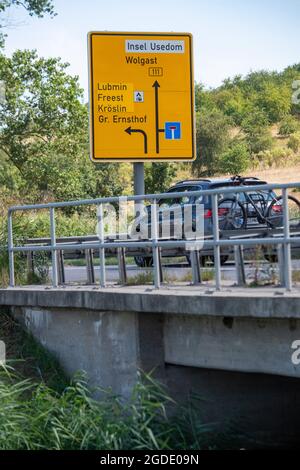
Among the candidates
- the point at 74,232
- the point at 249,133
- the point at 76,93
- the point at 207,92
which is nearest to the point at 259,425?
the point at 74,232

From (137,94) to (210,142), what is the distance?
40.1 m

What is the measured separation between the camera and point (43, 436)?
444 inches

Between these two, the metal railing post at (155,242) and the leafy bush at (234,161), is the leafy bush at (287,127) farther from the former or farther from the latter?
the metal railing post at (155,242)

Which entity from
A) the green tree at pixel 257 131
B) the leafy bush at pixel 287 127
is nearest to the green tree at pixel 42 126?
the green tree at pixel 257 131

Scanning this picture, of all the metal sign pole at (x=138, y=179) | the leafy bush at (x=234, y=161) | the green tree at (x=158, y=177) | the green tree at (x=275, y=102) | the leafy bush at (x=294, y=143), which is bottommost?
the metal sign pole at (x=138, y=179)

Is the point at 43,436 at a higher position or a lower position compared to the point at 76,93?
lower

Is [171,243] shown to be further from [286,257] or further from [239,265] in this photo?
[286,257]

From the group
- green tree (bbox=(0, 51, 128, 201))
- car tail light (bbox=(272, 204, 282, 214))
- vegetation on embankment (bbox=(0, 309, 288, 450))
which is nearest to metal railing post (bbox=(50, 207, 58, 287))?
vegetation on embankment (bbox=(0, 309, 288, 450))

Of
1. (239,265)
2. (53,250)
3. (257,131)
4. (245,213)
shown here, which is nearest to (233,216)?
(245,213)

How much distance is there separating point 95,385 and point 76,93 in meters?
22.2

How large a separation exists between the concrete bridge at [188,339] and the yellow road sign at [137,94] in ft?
9.48

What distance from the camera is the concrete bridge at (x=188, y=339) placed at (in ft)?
34.4

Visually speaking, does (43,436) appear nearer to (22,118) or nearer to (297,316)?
(297,316)

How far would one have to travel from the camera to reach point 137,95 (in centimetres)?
1571
